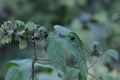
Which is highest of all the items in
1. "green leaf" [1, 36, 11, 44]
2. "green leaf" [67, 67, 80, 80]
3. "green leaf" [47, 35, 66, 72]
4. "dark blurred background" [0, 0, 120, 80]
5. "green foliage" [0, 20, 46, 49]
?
"dark blurred background" [0, 0, 120, 80]

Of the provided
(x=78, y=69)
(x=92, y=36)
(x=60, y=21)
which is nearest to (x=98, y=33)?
(x=92, y=36)

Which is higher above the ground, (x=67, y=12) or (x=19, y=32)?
(x=67, y=12)

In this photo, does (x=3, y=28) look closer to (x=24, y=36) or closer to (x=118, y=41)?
(x=24, y=36)

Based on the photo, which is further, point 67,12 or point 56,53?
point 67,12

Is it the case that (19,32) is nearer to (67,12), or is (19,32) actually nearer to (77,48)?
(77,48)

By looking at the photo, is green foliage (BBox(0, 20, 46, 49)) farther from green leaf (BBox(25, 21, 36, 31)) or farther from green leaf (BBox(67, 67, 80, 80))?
green leaf (BBox(67, 67, 80, 80))

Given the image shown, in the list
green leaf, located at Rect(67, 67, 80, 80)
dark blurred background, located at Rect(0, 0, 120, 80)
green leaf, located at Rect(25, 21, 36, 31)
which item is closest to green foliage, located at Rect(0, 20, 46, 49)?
green leaf, located at Rect(25, 21, 36, 31)

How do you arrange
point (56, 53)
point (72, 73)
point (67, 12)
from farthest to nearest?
1. point (67, 12)
2. point (72, 73)
3. point (56, 53)

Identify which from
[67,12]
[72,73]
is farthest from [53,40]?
[67,12]
